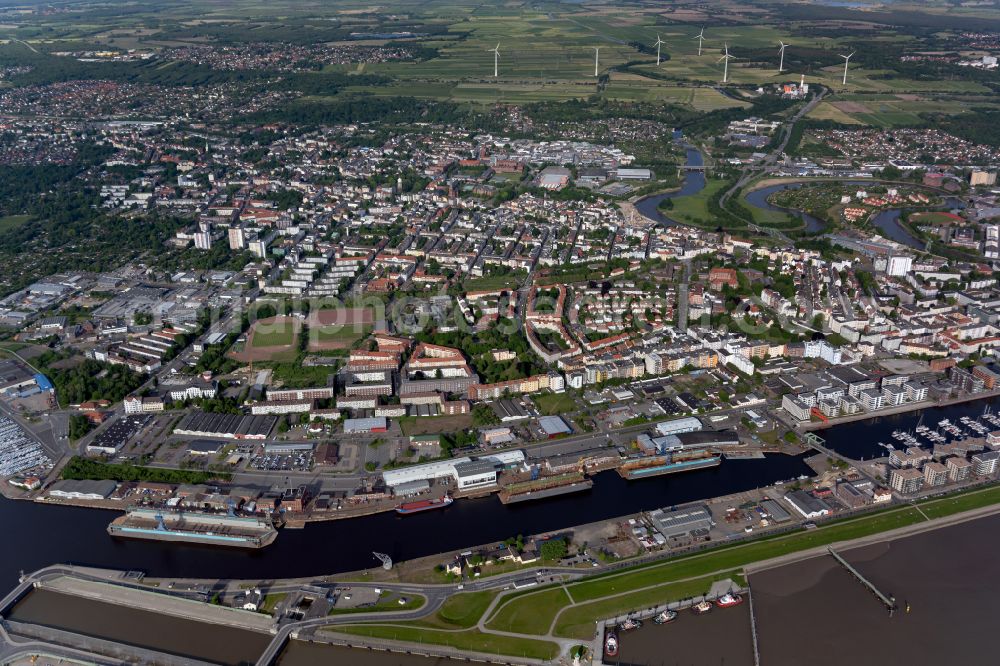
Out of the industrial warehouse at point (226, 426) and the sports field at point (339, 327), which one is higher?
the sports field at point (339, 327)

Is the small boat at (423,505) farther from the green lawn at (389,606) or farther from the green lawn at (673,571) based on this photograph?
the green lawn at (673,571)

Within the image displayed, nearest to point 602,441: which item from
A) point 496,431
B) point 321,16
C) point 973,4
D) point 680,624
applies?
point 496,431

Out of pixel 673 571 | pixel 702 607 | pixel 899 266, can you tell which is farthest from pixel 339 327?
pixel 899 266

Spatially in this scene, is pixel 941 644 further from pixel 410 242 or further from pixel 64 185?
pixel 64 185

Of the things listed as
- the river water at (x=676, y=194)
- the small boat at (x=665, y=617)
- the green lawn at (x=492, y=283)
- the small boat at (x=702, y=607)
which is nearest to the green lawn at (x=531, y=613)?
the small boat at (x=665, y=617)

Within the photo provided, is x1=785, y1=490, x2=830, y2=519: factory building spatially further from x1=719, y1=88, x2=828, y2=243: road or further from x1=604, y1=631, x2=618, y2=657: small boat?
x1=719, y1=88, x2=828, y2=243: road
